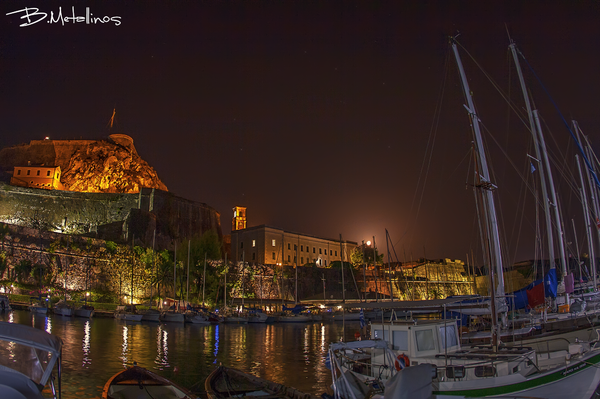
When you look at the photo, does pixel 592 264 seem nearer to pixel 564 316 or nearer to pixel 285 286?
pixel 564 316

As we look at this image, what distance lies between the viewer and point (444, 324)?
12.1 m

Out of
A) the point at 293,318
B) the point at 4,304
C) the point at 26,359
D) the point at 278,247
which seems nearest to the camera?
the point at 26,359

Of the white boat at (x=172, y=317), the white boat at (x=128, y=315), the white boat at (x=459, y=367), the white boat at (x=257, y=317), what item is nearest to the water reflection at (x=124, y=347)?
the white boat at (x=128, y=315)

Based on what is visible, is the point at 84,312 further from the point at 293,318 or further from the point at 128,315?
the point at 293,318

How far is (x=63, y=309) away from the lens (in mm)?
41031

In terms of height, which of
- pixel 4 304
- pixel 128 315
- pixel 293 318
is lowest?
pixel 293 318

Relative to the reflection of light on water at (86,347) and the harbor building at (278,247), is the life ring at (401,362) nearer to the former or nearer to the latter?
the reflection of light on water at (86,347)

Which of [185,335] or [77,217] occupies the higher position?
[77,217]

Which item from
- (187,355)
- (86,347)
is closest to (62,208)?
(86,347)

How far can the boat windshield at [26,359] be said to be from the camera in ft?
23.7

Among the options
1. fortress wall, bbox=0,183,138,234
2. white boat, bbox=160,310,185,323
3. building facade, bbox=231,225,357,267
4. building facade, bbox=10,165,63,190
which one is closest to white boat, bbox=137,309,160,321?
white boat, bbox=160,310,185,323

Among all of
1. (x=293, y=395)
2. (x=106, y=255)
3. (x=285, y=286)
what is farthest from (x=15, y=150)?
(x=293, y=395)

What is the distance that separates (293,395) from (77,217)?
61067mm

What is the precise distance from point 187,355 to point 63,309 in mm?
25230
